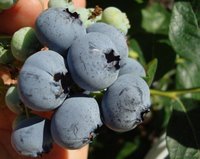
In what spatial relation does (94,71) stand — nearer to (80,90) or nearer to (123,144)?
(80,90)

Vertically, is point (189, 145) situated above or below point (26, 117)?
below

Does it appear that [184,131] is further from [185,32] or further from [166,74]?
[166,74]

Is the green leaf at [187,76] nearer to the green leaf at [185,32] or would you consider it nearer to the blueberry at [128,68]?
the green leaf at [185,32]

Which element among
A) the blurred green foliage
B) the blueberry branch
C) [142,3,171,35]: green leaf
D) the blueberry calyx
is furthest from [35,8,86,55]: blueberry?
[142,3,171,35]: green leaf

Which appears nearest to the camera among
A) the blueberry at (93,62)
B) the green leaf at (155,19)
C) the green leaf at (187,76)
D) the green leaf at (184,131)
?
the blueberry at (93,62)

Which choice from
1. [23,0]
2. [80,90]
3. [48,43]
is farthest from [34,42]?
[23,0]

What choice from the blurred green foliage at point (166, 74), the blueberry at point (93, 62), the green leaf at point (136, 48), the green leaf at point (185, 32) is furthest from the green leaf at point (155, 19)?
the blueberry at point (93, 62)
